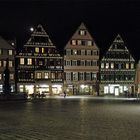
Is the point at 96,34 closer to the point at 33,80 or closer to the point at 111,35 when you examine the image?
the point at 111,35

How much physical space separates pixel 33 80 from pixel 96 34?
20.5 metres

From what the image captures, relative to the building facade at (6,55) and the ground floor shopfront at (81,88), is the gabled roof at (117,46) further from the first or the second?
the building facade at (6,55)

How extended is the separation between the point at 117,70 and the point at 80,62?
372 inches

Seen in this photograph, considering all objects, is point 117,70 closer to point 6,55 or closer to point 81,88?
point 81,88

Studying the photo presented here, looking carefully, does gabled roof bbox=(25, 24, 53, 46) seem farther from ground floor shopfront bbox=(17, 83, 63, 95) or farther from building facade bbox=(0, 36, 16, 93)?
ground floor shopfront bbox=(17, 83, 63, 95)

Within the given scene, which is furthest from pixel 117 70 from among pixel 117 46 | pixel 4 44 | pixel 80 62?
pixel 4 44

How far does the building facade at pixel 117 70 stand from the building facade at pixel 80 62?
227 centimetres

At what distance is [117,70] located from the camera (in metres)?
95.1

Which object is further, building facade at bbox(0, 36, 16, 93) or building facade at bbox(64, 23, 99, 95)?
building facade at bbox(64, 23, 99, 95)

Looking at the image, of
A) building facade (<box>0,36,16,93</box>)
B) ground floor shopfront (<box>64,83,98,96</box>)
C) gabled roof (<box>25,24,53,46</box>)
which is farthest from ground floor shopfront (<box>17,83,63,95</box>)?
gabled roof (<box>25,24,53,46</box>)

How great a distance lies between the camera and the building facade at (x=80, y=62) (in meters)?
90.3

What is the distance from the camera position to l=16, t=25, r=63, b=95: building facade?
8700cm

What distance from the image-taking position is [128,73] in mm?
96125

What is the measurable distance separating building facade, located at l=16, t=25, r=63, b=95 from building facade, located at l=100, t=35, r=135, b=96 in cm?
1064
